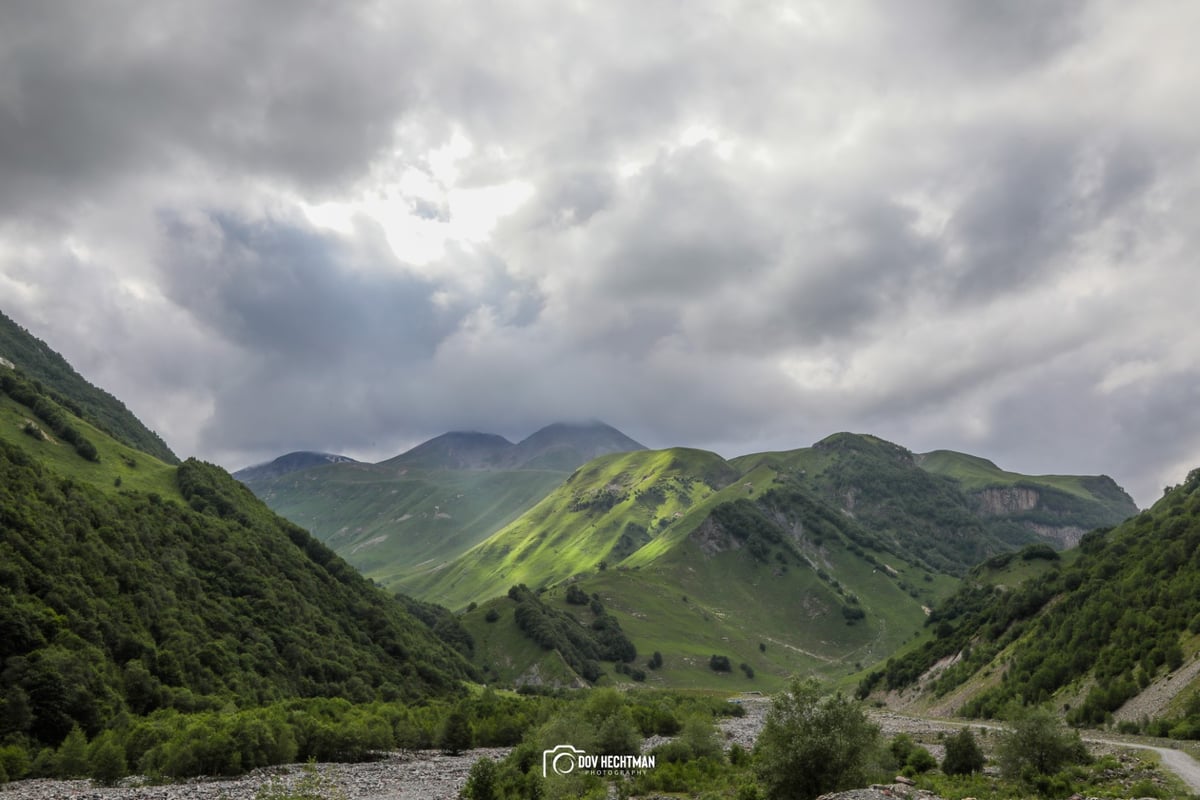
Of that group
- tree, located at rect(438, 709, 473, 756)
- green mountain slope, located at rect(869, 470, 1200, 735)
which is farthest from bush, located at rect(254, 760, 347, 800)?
green mountain slope, located at rect(869, 470, 1200, 735)

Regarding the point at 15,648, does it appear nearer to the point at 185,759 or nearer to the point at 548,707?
the point at 185,759

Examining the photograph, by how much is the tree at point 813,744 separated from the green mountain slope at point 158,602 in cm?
7670

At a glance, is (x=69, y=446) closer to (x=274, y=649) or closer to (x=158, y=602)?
(x=158, y=602)

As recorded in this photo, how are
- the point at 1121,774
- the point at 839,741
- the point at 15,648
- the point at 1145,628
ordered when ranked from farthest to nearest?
1. the point at 1145,628
2. the point at 15,648
3. the point at 1121,774
4. the point at 839,741

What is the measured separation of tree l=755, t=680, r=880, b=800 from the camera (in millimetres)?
43719

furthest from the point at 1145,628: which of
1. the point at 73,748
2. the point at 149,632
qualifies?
the point at 149,632

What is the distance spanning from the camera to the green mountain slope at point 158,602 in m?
81.7

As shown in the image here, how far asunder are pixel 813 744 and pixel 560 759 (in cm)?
3086

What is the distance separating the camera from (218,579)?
127688 mm

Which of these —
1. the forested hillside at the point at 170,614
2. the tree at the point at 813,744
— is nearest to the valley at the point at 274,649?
the forested hillside at the point at 170,614

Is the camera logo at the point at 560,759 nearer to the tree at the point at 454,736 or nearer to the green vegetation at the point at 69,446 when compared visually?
the tree at the point at 454,736

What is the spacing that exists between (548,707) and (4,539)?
8310cm

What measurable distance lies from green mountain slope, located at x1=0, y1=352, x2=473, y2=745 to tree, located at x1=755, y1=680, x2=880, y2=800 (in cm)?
7670

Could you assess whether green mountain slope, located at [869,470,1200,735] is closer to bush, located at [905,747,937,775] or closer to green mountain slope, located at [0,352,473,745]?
bush, located at [905,747,937,775]
